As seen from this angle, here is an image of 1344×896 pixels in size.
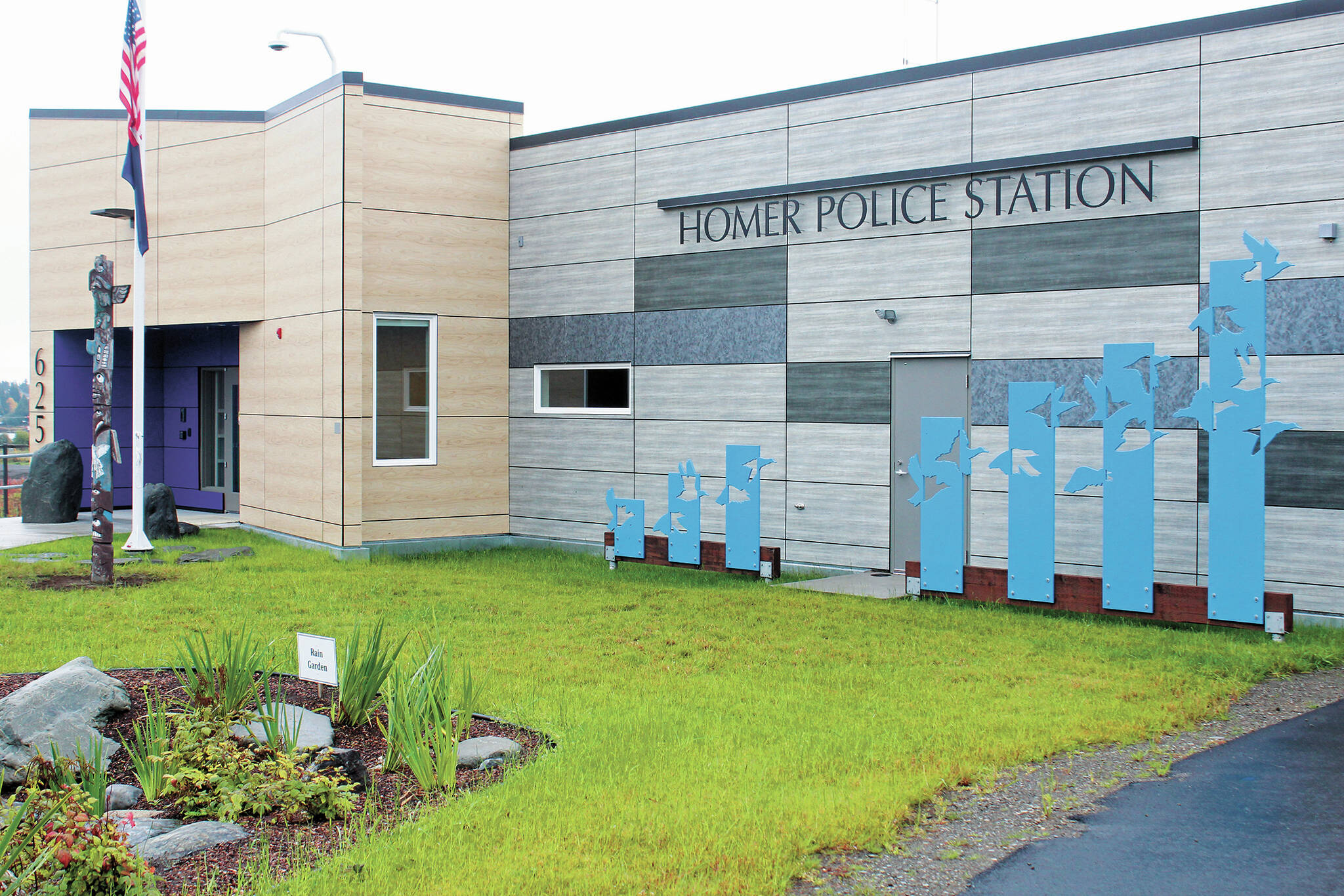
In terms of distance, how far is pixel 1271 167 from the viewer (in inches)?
433

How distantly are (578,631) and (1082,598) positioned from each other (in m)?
4.84

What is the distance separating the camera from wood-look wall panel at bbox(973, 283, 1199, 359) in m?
11.6

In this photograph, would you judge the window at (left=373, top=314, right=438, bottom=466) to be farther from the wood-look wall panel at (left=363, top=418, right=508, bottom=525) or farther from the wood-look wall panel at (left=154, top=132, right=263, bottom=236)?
the wood-look wall panel at (left=154, top=132, right=263, bottom=236)

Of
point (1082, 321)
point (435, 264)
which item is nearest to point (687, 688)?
point (1082, 321)

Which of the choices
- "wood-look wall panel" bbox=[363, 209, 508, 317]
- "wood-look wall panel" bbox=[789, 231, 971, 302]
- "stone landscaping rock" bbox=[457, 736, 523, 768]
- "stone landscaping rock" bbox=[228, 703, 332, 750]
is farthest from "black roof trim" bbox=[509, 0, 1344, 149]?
"stone landscaping rock" bbox=[228, 703, 332, 750]

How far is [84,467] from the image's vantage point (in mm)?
20578

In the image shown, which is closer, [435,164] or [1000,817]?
[1000,817]

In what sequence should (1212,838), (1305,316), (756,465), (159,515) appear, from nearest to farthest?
(1212,838) → (1305,316) → (756,465) → (159,515)

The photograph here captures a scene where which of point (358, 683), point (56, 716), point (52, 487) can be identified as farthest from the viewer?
point (52, 487)

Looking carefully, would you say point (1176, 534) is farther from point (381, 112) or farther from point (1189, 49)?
point (381, 112)

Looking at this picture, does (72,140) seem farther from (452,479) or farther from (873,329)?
(873,329)

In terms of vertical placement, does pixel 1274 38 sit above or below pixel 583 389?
above

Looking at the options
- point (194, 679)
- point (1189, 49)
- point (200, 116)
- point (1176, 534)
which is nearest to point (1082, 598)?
point (1176, 534)

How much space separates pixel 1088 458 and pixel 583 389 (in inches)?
280
